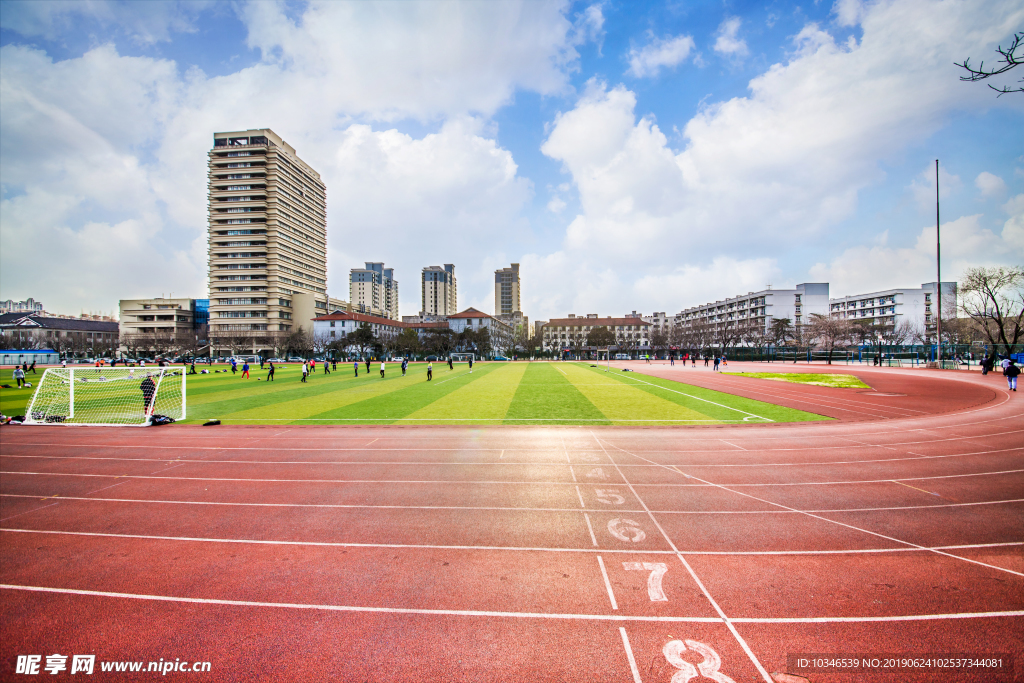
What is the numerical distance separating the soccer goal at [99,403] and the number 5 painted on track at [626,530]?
1842 centimetres

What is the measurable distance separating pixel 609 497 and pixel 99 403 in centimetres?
2854

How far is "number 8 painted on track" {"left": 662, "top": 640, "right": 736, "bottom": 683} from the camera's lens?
361 centimetres

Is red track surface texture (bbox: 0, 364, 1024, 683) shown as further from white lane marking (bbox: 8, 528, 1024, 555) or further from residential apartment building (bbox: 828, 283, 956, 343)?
residential apartment building (bbox: 828, 283, 956, 343)

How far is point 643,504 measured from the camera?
7.45m

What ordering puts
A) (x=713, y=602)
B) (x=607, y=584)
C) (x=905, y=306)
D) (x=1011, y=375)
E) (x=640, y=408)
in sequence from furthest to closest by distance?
(x=905, y=306)
(x=1011, y=375)
(x=640, y=408)
(x=607, y=584)
(x=713, y=602)

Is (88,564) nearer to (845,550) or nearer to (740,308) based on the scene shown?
(845,550)

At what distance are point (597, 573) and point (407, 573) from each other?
2.41 meters

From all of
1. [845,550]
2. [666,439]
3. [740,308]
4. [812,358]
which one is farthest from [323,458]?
[740,308]

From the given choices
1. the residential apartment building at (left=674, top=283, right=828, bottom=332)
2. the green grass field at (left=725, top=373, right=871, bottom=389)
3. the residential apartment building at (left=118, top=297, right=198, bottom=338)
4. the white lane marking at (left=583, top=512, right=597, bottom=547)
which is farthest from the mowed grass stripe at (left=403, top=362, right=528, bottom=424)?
the residential apartment building at (left=118, top=297, right=198, bottom=338)

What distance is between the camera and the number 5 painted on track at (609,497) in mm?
7598

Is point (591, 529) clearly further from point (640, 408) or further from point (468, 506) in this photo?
point (640, 408)

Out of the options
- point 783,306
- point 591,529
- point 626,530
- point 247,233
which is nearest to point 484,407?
point 591,529

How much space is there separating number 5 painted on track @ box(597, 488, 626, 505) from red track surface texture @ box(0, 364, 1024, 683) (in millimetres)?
56

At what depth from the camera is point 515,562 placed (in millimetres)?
5551
